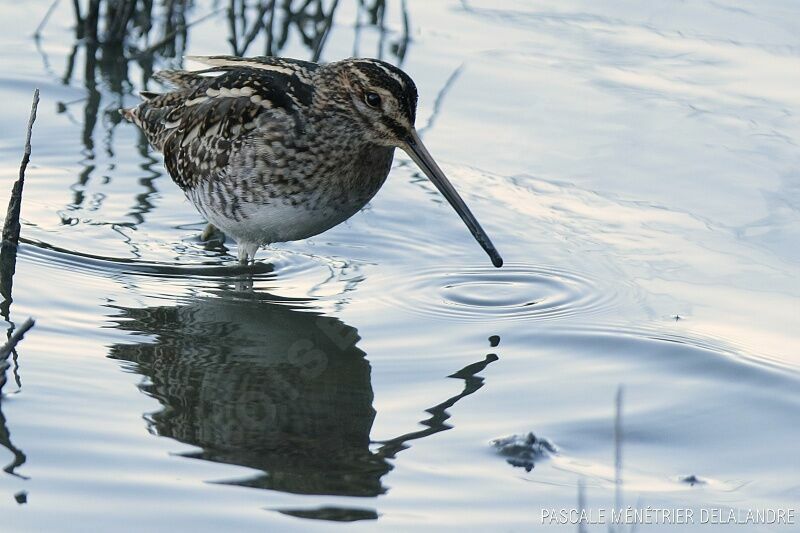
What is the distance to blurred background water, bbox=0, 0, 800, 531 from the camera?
15.5ft

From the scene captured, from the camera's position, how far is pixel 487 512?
14.9 ft

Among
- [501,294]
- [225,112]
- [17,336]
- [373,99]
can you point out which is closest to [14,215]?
[225,112]

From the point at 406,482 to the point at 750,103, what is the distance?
4840 millimetres

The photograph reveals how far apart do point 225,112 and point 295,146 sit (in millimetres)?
460

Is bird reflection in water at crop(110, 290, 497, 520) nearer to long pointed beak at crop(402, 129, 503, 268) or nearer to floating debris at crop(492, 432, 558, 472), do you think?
floating debris at crop(492, 432, 558, 472)

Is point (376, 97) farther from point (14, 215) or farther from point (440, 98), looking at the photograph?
point (440, 98)

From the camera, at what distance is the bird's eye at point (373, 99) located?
6.44 meters

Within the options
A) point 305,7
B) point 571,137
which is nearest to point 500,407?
point 571,137

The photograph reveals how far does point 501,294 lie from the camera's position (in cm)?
649

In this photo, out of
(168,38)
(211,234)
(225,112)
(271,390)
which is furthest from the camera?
(168,38)

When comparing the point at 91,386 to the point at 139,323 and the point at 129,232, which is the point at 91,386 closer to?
the point at 139,323

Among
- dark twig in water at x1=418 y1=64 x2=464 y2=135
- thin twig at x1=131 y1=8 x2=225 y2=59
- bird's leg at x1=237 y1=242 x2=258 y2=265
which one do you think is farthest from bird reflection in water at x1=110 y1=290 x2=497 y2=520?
thin twig at x1=131 y1=8 x2=225 y2=59

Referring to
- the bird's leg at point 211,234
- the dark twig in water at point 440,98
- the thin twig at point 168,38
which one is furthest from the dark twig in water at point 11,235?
the thin twig at point 168,38

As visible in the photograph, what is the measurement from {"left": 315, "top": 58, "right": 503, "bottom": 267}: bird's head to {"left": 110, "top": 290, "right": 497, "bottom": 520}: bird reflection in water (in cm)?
76
